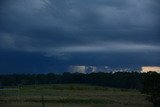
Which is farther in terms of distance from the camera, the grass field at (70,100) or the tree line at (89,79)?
the tree line at (89,79)

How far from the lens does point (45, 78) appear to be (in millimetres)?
196000

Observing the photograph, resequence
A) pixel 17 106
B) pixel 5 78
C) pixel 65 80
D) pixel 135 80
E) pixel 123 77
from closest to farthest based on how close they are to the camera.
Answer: pixel 17 106 < pixel 135 80 < pixel 123 77 < pixel 5 78 < pixel 65 80

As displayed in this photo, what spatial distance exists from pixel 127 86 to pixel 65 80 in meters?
40.8

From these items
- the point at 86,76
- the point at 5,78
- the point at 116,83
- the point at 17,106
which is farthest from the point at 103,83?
the point at 17,106

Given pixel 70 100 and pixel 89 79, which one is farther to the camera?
pixel 89 79

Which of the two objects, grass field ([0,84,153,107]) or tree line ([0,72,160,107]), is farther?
tree line ([0,72,160,107])

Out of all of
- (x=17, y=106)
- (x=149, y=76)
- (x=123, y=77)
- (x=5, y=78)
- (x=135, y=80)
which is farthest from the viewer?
(x=5, y=78)

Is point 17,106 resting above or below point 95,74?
below

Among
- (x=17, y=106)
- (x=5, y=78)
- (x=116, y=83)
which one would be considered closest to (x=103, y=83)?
(x=116, y=83)

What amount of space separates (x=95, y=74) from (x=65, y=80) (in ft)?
54.4

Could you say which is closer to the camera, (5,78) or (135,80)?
(135,80)

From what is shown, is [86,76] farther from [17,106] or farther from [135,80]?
[17,106]

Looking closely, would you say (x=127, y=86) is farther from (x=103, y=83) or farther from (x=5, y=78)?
(x=5, y=78)

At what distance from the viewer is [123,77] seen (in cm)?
16238
